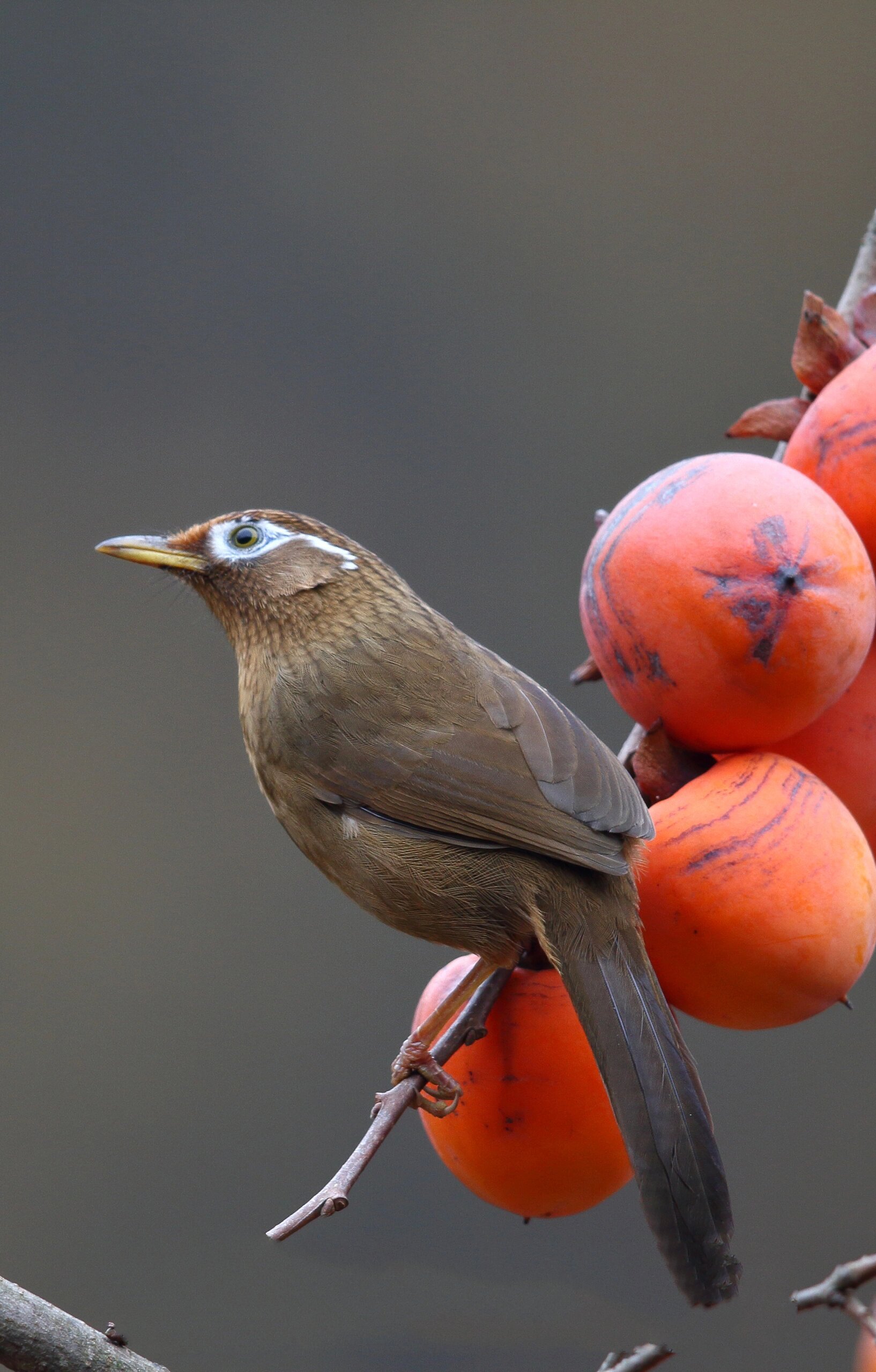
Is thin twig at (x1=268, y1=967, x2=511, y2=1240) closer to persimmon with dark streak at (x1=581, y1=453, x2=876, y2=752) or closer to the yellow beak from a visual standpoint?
persimmon with dark streak at (x1=581, y1=453, x2=876, y2=752)

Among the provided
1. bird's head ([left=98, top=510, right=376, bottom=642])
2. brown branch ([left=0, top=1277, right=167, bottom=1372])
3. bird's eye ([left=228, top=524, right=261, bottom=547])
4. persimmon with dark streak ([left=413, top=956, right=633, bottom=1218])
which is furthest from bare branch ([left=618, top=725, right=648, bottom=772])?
brown branch ([left=0, top=1277, right=167, bottom=1372])

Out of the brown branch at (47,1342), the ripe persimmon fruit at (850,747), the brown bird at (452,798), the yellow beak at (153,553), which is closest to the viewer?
the brown branch at (47,1342)

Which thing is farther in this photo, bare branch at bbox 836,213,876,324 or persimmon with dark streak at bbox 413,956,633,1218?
bare branch at bbox 836,213,876,324

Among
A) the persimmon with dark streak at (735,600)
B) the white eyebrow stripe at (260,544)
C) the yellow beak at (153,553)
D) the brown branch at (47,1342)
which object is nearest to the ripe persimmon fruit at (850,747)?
the persimmon with dark streak at (735,600)

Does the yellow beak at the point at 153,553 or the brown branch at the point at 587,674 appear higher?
the yellow beak at the point at 153,553

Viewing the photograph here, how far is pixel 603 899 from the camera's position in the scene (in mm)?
1222

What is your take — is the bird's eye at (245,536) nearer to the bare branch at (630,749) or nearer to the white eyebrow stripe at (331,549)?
the white eyebrow stripe at (331,549)

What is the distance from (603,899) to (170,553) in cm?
69

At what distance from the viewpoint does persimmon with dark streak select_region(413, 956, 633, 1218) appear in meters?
1.23

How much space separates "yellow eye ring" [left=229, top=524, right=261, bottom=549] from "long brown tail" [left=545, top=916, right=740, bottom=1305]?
24.8 inches

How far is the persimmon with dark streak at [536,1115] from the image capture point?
48.6 inches

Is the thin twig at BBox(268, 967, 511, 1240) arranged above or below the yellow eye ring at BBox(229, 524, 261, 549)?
below

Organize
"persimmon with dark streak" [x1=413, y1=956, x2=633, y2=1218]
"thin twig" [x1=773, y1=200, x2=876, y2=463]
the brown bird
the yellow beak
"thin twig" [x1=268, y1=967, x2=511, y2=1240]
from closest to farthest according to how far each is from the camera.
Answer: "thin twig" [x1=268, y1=967, x2=511, y2=1240], the brown bird, "persimmon with dark streak" [x1=413, y1=956, x2=633, y2=1218], the yellow beak, "thin twig" [x1=773, y1=200, x2=876, y2=463]

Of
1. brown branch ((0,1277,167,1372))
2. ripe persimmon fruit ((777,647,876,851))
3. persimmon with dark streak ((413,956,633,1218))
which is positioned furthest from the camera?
ripe persimmon fruit ((777,647,876,851))
